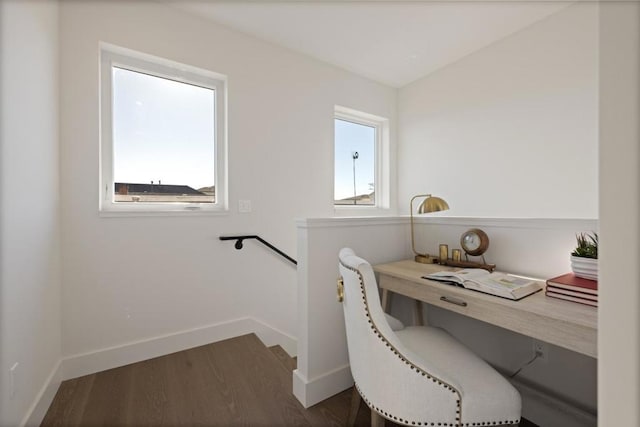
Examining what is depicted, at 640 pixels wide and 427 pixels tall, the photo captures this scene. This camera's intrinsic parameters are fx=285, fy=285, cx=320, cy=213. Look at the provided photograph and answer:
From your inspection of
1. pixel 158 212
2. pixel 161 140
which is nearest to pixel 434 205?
pixel 158 212

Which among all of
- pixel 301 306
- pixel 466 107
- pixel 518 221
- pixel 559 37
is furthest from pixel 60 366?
pixel 559 37

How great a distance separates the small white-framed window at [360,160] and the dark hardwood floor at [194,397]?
1831 millimetres

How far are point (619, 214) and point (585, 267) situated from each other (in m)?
1.08

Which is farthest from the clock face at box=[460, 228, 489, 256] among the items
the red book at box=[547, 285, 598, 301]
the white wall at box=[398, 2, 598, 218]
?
the white wall at box=[398, 2, 598, 218]

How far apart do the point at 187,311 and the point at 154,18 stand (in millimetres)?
2185

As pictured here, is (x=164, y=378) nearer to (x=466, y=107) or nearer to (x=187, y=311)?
(x=187, y=311)

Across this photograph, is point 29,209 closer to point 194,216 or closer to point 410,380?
point 194,216

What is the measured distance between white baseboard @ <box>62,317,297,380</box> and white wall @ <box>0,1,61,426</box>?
0.51 ft

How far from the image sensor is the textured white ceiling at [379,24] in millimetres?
2168

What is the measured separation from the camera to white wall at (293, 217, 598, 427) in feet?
4.41

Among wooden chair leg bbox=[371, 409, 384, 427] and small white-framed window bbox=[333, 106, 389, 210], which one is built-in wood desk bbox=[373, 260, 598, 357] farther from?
small white-framed window bbox=[333, 106, 389, 210]

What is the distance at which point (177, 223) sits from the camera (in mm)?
2146

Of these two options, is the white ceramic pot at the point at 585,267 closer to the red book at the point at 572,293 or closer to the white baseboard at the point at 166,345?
the red book at the point at 572,293

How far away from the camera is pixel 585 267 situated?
122 centimetres
